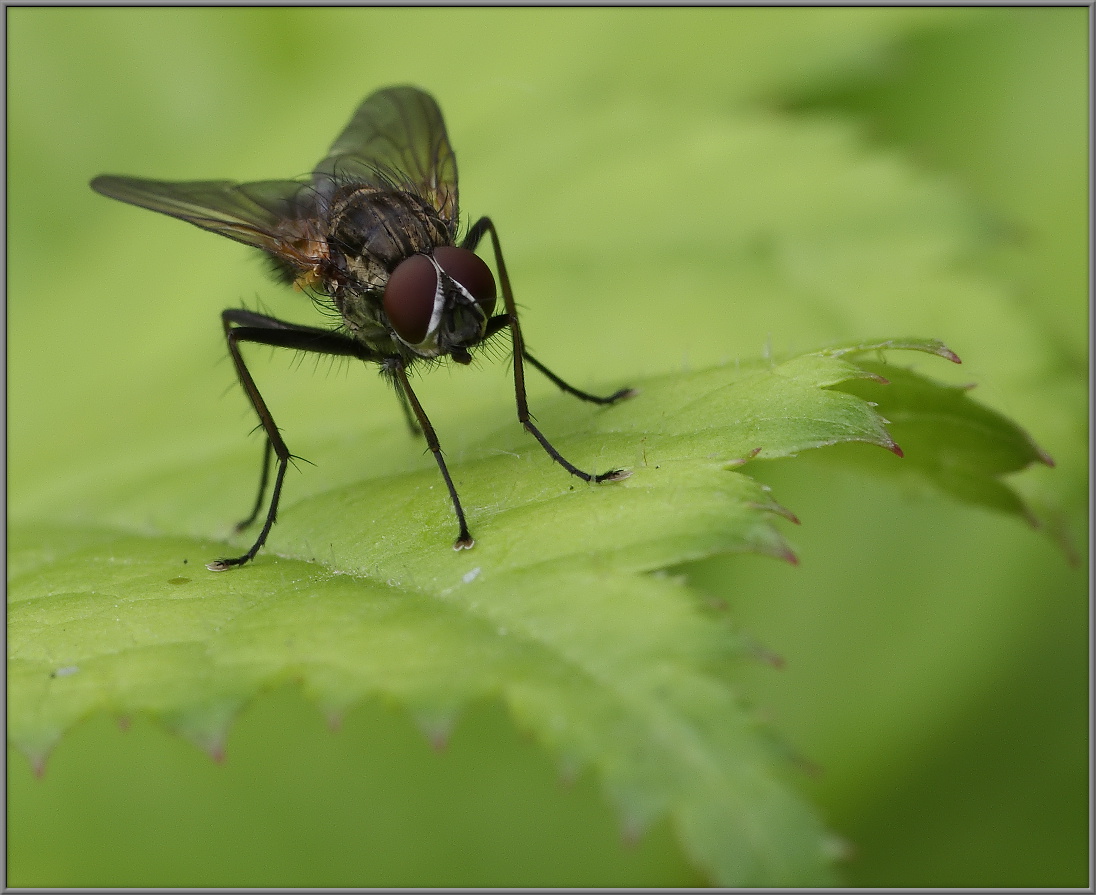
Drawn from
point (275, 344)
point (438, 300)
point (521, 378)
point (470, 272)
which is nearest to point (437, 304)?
point (438, 300)

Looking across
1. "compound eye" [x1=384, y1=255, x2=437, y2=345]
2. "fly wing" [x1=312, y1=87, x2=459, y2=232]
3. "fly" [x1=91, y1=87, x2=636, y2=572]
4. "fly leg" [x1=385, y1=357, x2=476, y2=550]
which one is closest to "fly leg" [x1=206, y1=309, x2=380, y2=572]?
"fly" [x1=91, y1=87, x2=636, y2=572]

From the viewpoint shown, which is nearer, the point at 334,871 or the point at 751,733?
the point at 751,733

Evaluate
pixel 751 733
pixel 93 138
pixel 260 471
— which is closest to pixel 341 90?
pixel 93 138

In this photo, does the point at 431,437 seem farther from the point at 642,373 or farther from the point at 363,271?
the point at 642,373

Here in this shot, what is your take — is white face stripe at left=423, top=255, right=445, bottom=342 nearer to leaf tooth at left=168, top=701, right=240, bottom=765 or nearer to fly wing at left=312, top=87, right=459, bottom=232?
fly wing at left=312, top=87, right=459, bottom=232

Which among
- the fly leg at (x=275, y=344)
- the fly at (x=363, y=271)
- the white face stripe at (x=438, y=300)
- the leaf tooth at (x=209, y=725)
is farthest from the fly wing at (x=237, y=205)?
the leaf tooth at (x=209, y=725)

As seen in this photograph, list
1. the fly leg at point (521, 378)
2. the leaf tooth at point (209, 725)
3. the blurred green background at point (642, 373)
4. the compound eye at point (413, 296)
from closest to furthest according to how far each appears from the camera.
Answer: the leaf tooth at point (209, 725) → the fly leg at point (521, 378) → the compound eye at point (413, 296) → the blurred green background at point (642, 373)

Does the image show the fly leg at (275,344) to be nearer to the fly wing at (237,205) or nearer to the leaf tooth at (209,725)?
the fly wing at (237,205)

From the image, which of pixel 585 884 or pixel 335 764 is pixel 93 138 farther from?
pixel 585 884
